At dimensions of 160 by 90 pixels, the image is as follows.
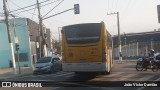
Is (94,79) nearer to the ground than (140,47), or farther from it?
nearer to the ground

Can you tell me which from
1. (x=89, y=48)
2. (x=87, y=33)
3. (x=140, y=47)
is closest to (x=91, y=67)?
(x=89, y=48)

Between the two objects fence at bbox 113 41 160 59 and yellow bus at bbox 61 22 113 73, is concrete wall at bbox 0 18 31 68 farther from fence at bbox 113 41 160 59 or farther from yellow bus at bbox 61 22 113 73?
yellow bus at bbox 61 22 113 73

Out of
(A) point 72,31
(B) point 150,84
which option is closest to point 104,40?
(A) point 72,31

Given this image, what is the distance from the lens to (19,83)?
7.09 metres

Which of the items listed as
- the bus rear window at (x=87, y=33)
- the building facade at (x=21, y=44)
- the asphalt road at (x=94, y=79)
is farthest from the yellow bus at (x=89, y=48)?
the building facade at (x=21, y=44)

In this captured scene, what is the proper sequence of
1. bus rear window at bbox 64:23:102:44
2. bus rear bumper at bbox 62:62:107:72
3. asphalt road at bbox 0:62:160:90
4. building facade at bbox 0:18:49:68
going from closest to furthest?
asphalt road at bbox 0:62:160:90, bus rear bumper at bbox 62:62:107:72, bus rear window at bbox 64:23:102:44, building facade at bbox 0:18:49:68

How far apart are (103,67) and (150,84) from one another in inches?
393

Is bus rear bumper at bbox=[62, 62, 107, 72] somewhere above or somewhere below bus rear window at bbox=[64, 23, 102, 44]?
below

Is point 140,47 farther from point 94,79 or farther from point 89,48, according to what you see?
point 89,48

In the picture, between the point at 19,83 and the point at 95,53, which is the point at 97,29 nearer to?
the point at 95,53

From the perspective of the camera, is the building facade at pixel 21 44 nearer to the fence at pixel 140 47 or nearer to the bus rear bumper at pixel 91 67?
the fence at pixel 140 47

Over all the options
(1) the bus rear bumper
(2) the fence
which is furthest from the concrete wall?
(1) the bus rear bumper

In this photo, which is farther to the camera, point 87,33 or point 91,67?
point 87,33

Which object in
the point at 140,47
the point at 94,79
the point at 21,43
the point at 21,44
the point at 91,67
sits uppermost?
the point at 21,43
